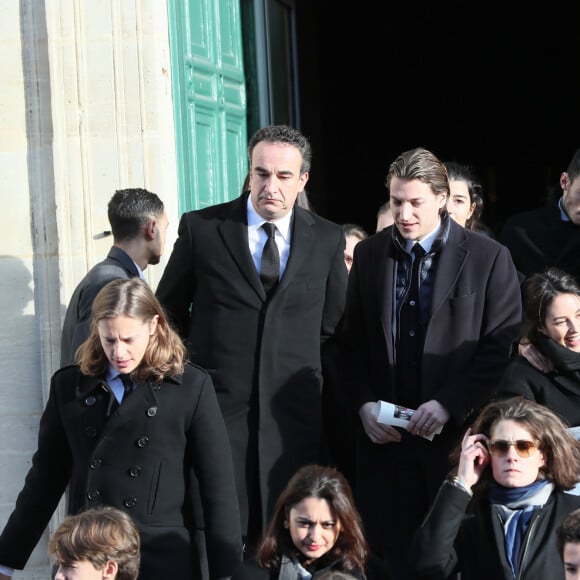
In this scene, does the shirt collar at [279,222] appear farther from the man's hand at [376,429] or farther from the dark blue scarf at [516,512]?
the dark blue scarf at [516,512]

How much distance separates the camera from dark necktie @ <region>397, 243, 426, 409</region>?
536 cm

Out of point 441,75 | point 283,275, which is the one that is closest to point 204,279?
Answer: point 283,275

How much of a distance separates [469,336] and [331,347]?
2.15 feet

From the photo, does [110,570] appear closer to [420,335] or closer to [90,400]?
[90,400]

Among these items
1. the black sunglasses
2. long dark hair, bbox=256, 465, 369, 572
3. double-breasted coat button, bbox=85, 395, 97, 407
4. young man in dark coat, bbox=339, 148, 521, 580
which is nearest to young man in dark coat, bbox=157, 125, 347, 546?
young man in dark coat, bbox=339, 148, 521, 580

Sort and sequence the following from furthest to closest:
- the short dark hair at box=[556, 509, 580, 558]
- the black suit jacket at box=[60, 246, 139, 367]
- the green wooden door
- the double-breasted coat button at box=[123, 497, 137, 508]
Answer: the green wooden door, the black suit jacket at box=[60, 246, 139, 367], the double-breasted coat button at box=[123, 497, 137, 508], the short dark hair at box=[556, 509, 580, 558]

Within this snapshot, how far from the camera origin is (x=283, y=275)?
5.54 metres

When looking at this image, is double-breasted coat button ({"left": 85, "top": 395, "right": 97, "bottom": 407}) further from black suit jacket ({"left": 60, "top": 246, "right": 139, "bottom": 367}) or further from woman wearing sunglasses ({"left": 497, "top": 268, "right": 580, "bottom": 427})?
woman wearing sunglasses ({"left": 497, "top": 268, "right": 580, "bottom": 427})

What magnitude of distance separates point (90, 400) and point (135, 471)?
305 mm

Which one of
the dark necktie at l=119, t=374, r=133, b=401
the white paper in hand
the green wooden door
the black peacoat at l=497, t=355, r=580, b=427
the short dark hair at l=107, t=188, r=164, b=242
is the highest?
the green wooden door

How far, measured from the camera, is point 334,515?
4.71 meters

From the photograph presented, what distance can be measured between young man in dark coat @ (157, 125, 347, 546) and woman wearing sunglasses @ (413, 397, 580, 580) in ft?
3.40

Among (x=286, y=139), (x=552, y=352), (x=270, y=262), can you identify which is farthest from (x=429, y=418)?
(x=286, y=139)

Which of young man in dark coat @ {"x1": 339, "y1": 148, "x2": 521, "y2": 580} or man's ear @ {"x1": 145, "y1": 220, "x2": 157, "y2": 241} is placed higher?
man's ear @ {"x1": 145, "y1": 220, "x2": 157, "y2": 241}
